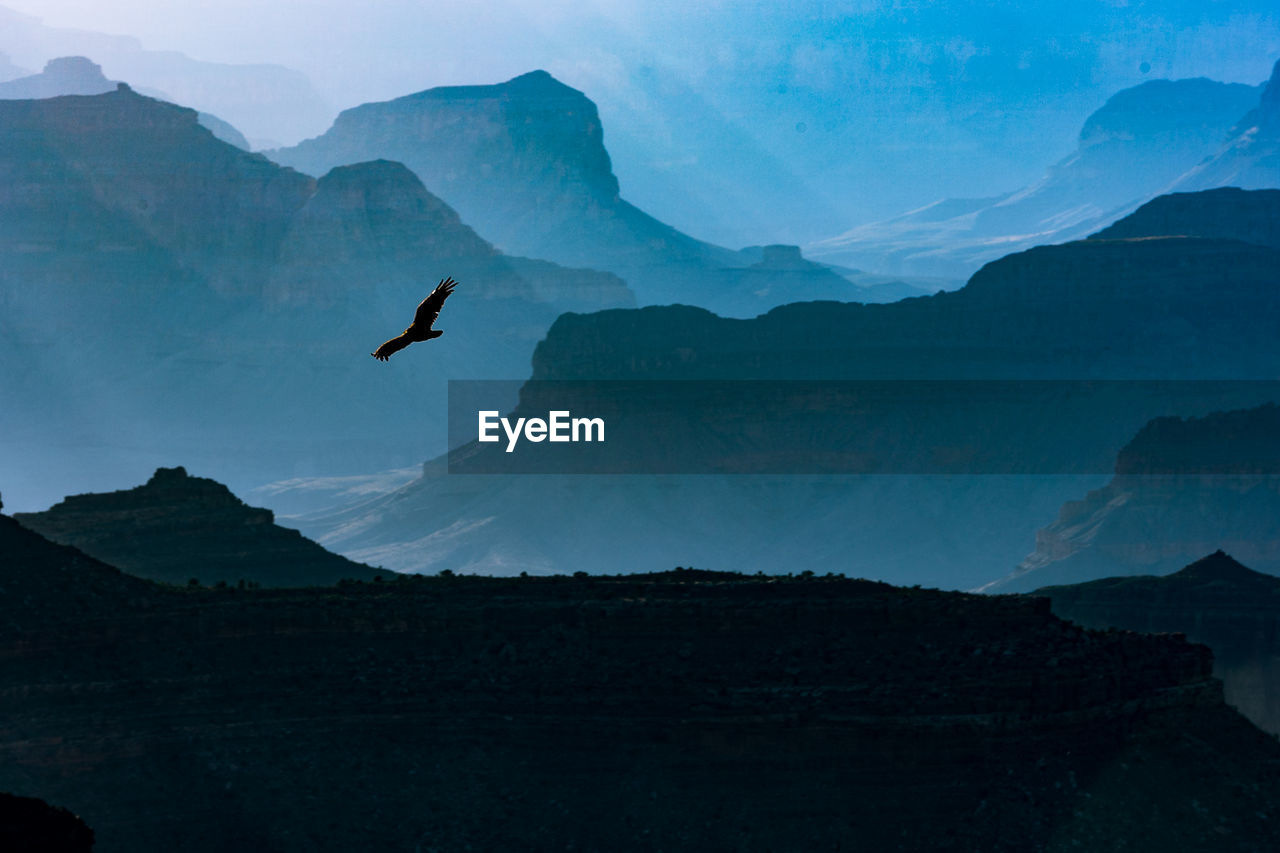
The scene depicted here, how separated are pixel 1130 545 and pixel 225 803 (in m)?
114

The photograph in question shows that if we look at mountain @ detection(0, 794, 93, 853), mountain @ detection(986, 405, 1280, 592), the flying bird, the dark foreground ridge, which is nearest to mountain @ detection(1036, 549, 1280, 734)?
the dark foreground ridge

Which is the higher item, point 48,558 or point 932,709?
point 48,558

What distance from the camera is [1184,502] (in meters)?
161

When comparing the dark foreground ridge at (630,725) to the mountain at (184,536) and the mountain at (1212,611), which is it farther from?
the mountain at (1212,611)

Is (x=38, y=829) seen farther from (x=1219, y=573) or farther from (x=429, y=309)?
(x=1219, y=573)

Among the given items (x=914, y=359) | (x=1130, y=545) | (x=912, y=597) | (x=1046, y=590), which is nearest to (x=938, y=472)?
(x=914, y=359)

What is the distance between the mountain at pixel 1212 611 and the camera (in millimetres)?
94938

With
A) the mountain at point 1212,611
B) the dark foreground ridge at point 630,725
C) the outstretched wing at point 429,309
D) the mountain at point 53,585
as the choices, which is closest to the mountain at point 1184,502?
the mountain at point 1212,611

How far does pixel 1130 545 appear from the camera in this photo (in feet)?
522

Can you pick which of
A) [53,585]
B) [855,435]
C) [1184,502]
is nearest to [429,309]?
[53,585]

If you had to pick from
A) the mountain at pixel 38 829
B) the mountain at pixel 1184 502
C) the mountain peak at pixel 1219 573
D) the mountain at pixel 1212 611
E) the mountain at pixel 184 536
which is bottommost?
the mountain at pixel 38 829

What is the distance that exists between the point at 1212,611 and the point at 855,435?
313 ft

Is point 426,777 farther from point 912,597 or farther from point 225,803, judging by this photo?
point 912,597

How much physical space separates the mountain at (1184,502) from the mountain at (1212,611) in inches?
2076
